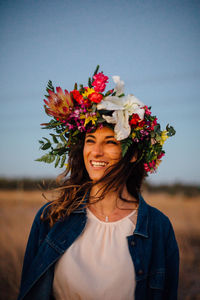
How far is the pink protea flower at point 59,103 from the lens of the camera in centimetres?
246

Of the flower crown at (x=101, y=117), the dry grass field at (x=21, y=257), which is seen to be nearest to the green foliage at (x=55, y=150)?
the flower crown at (x=101, y=117)

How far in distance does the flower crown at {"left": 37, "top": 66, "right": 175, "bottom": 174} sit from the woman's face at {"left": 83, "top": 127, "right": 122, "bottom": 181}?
69 mm

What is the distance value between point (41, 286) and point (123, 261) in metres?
0.73

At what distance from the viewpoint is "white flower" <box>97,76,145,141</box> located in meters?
2.34

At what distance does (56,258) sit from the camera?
2.20 metres

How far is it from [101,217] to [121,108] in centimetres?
107

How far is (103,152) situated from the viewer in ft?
8.03

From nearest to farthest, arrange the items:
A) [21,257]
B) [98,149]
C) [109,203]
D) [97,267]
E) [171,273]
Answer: [97,267] → [171,273] → [98,149] → [109,203] → [21,257]

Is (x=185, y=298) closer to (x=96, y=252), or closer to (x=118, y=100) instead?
(x=96, y=252)

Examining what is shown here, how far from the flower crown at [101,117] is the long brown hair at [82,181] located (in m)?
0.12

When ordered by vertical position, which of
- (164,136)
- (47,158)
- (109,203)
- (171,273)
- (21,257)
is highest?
(164,136)

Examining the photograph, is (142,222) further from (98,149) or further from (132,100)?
(132,100)

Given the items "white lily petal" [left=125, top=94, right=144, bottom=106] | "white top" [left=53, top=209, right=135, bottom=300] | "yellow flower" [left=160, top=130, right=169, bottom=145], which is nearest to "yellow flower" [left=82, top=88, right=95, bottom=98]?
"white lily petal" [left=125, top=94, right=144, bottom=106]

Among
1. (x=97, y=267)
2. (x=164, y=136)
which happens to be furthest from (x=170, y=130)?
(x=97, y=267)
